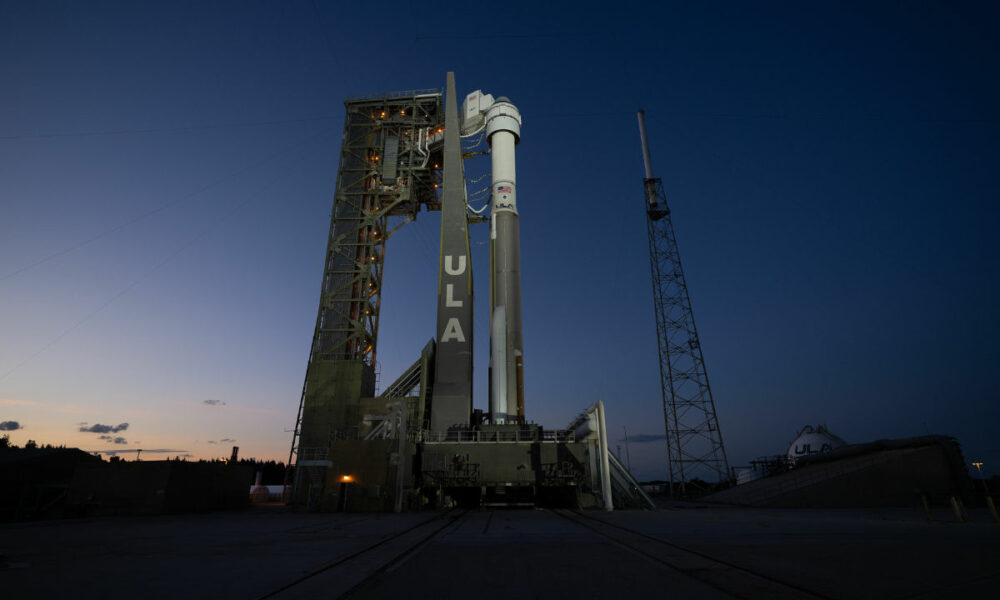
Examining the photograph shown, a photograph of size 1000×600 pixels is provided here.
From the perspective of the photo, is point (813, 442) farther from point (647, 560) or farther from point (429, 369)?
point (647, 560)

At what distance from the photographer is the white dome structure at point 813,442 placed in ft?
143

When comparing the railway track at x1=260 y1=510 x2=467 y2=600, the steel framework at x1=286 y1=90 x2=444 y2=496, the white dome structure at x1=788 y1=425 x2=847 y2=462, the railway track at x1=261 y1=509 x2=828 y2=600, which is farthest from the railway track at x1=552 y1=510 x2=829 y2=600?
the white dome structure at x1=788 y1=425 x2=847 y2=462

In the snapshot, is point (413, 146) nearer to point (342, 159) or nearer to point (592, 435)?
point (342, 159)

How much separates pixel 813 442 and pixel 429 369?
36.8 meters

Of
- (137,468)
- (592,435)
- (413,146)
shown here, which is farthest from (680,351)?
(137,468)

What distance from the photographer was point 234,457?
34.6m

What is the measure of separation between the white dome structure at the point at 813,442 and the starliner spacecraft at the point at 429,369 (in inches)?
1083

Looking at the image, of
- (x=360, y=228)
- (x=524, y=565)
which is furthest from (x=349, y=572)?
(x=360, y=228)

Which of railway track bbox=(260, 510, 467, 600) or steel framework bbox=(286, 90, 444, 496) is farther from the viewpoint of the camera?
steel framework bbox=(286, 90, 444, 496)

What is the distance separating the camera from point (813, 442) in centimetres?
4494

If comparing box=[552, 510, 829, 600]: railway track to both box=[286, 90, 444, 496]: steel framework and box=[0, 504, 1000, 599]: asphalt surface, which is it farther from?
box=[286, 90, 444, 496]: steel framework

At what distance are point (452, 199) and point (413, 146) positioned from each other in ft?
30.6

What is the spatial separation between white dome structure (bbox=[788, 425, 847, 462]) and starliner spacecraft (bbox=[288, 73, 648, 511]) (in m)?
27.5

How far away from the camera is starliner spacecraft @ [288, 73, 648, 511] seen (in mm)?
26297
